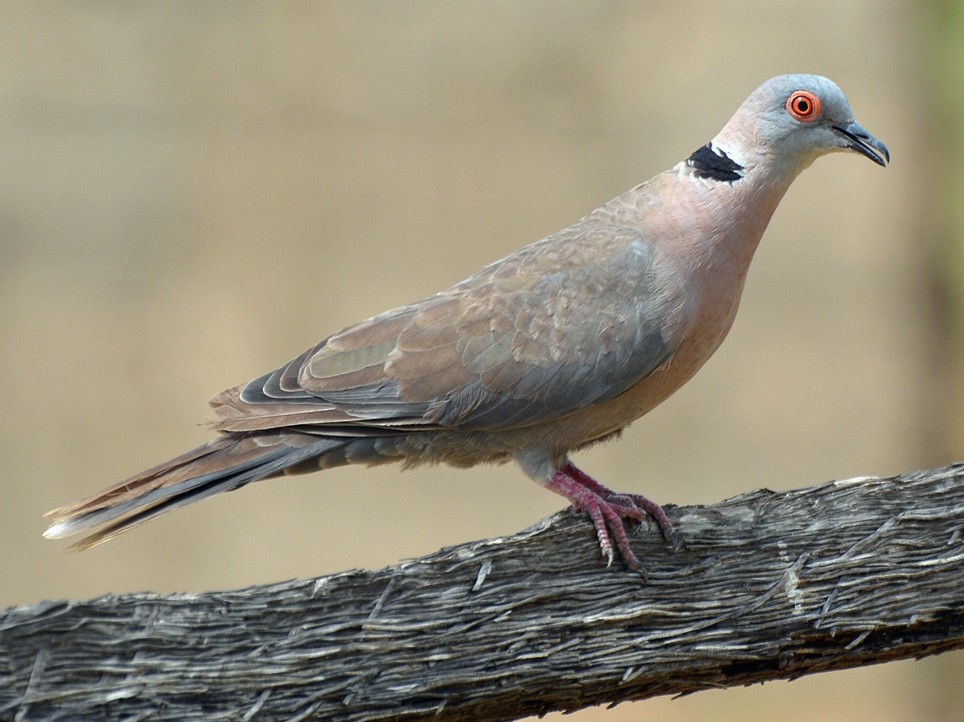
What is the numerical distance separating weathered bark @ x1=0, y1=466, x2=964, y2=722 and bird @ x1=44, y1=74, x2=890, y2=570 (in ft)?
1.01

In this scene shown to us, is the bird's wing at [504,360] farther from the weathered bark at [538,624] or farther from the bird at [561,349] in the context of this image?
the weathered bark at [538,624]

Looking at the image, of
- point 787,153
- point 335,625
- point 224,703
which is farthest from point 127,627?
point 787,153

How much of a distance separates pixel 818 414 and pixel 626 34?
2279 millimetres

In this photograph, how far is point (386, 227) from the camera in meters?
6.03

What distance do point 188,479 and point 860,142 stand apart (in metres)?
2.01

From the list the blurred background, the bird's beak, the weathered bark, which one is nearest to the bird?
the bird's beak

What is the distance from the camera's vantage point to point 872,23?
6.07 meters

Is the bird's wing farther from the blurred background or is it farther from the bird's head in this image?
the blurred background

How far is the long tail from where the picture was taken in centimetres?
280

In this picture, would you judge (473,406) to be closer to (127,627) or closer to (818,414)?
(127,627)

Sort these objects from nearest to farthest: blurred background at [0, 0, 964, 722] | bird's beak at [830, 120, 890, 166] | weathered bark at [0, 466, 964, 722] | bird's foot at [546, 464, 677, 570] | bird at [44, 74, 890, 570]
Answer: weathered bark at [0, 466, 964, 722], bird's foot at [546, 464, 677, 570], bird at [44, 74, 890, 570], bird's beak at [830, 120, 890, 166], blurred background at [0, 0, 964, 722]

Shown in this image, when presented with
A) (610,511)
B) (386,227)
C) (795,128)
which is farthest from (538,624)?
(386,227)

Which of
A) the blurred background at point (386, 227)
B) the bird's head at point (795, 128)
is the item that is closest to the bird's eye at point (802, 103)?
the bird's head at point (795, 128)

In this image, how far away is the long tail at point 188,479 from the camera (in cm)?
280
